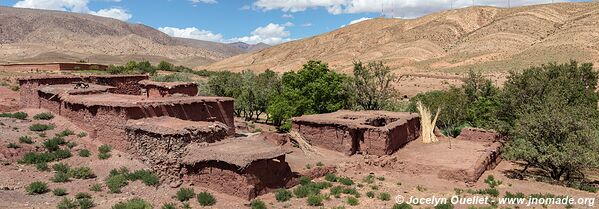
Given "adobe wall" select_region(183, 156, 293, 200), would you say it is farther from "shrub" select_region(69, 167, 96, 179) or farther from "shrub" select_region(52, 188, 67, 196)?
"shrub" select_region(52, 188, 67, 196)

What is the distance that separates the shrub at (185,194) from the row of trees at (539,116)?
1205cm

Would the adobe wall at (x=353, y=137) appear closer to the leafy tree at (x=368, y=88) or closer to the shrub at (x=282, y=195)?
the shrub at (x=282, y=195)

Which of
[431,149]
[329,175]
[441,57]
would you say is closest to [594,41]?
[441,57]

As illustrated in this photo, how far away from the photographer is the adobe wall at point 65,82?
74.0 ft

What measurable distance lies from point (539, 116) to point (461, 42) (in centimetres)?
6903

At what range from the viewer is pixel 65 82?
24.6m

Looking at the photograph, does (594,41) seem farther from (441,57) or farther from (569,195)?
(569,195)

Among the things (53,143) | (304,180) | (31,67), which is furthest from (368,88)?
(31,67)

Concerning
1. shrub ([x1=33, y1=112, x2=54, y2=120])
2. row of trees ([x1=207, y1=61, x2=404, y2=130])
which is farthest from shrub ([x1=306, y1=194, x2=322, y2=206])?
row of trees ([x1=207, y1=61, x2=404, y2=130])

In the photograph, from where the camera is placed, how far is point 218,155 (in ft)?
47.1

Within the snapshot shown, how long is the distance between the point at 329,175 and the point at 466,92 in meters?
18.9

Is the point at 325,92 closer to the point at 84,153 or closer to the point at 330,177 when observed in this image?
the point at 330,177

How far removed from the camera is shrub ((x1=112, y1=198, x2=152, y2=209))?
12.5 m

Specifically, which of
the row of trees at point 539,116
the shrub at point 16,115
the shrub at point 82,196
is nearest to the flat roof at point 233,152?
the shrub at point 82,196
